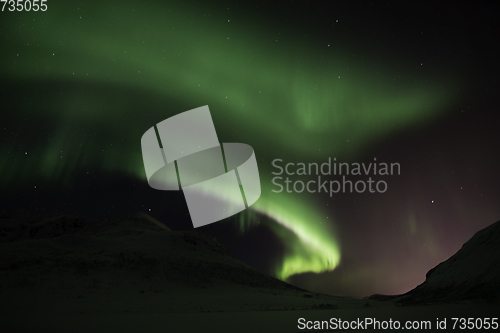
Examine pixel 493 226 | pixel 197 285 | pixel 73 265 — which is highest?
pixel 493 226

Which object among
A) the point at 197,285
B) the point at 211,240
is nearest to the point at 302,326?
the point at 197,285

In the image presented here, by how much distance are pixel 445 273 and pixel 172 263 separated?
58.5 m

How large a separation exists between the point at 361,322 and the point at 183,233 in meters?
104

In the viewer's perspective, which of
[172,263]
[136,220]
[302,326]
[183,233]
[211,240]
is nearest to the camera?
[302,326]

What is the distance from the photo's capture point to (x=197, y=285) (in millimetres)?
76875

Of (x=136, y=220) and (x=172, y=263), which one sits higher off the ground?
(x=136, y=220)

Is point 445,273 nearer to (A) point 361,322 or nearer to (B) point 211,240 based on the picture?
(A) point 361,322

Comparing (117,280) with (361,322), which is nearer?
(361,322)

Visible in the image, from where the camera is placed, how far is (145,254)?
8694cm

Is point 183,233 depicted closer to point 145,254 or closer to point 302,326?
point 145,254

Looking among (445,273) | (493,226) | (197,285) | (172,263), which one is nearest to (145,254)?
(172,263)

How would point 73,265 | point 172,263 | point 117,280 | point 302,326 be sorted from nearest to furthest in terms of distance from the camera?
point 302,326
point 117,280
point 73,265
point 172,263

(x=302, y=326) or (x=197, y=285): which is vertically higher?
(x=302, y=326)

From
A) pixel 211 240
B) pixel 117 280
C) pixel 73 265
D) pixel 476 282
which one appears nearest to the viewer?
pixel 476 282
